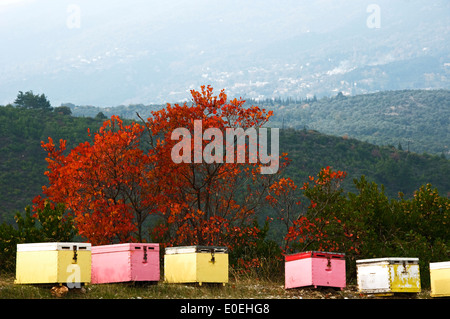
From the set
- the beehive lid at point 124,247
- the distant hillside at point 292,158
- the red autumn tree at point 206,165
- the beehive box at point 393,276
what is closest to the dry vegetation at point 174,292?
the beehive box at point 393,276

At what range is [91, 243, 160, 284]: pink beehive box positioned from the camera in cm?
1870

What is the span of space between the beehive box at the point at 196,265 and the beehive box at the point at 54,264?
11.3ft

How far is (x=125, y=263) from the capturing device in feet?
61.5

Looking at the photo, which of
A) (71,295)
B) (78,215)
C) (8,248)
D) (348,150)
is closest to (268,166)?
(78,215)

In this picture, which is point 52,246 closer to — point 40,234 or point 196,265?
point 196,265

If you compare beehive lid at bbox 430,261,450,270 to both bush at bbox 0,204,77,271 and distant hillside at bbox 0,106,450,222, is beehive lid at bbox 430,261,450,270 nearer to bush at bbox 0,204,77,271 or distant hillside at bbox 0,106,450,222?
bush at bbox 0,204,77,271

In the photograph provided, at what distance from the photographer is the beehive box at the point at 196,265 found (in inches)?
778

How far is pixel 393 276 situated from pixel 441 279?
1.45 m

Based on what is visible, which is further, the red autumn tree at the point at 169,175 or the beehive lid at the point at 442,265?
the red autumn tree at the point at 169,175

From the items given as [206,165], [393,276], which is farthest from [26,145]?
[393,276]

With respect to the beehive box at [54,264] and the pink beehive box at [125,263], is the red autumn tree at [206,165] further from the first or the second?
the beehive box at [54,264]

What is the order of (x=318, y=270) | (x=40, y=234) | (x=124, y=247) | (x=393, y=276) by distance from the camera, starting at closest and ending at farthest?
(x=124, y=247)
(x=393, y=276)
(x=318, y=270)
(x=40, y=234)

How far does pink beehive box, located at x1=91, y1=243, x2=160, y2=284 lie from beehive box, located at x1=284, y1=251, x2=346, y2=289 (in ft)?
15.4
